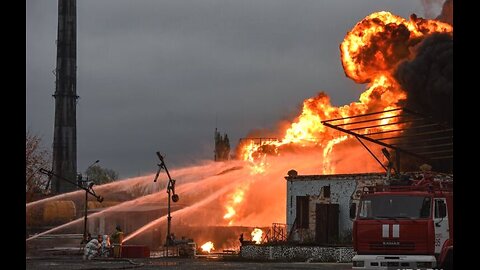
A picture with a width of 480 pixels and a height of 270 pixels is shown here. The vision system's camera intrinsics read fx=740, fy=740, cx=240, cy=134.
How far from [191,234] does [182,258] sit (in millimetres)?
22619

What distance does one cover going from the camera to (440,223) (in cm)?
2194

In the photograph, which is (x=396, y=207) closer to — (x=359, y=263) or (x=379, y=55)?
(x=359, y=263)

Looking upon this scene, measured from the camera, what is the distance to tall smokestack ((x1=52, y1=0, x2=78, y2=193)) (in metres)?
71.4

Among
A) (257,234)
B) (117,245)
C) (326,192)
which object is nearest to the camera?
(117,245)

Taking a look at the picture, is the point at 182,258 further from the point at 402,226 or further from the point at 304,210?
the point at 402,226

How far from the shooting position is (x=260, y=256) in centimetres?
3781

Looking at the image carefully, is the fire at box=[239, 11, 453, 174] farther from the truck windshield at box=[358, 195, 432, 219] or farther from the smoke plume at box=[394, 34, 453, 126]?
the truck windshield at box=[358, 195, 432, 219]

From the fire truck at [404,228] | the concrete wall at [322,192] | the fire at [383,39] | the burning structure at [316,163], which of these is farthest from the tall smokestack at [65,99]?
the fire truck at [404,228]

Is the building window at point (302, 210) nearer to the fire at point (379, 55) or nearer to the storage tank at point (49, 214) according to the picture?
the fire at point (379, 55)

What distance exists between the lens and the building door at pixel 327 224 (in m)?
40.8

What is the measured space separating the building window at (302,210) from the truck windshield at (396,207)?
2044 cm

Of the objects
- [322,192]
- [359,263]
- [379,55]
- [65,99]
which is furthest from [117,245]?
[65,99]

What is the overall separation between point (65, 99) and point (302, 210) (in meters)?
36.6
